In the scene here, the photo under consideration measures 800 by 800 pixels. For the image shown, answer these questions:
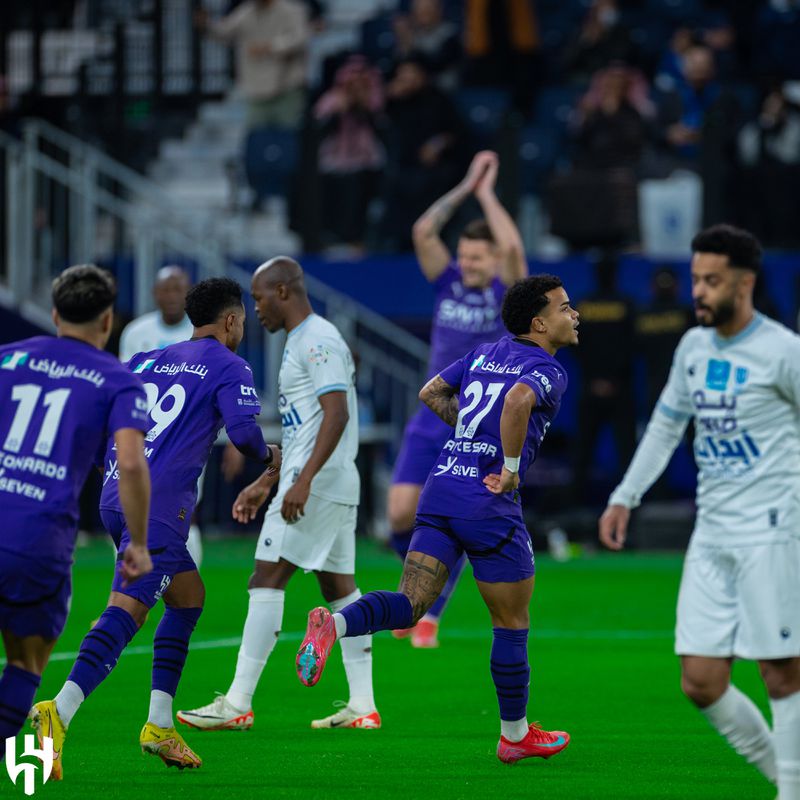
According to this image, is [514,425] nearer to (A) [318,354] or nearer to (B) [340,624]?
(B) [340,624]

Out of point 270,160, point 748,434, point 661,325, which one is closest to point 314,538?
point 748,434

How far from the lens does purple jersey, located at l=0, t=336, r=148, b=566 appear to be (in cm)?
643

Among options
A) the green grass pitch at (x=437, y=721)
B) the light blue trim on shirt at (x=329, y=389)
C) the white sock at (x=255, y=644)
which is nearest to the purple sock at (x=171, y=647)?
the green grass pitch at (x=437, y=721)

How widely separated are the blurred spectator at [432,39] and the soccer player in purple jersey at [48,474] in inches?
635

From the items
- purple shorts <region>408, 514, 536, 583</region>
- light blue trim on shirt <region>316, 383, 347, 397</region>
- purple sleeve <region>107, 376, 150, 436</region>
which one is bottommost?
purple shorts <region>408, 514, 536, 583</region>

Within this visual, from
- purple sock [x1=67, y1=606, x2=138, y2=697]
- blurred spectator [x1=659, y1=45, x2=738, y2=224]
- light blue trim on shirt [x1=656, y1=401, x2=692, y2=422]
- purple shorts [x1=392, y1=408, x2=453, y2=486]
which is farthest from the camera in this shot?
blurred spectator [x1=659, y1=45, x2=738, y2=224]

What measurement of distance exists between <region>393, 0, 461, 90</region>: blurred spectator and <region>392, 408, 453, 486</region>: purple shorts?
10.9 meters

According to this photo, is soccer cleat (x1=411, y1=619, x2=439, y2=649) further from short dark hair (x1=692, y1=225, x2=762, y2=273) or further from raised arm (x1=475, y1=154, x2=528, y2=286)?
short dark hair (x1=692, y1=225, x2=762, y2=273)

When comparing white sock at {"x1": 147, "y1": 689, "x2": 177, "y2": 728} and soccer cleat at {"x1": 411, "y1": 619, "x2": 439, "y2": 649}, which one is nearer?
white sock at {"x1": 147, "y1": 689, "x2": 177, "y2": 728}

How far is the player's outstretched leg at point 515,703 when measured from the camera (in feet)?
25.7

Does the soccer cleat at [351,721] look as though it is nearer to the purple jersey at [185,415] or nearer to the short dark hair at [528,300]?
the purple jersey at [185,415]

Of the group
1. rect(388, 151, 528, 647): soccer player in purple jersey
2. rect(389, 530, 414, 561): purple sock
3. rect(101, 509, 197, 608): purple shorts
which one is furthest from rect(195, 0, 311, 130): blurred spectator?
rect(101, 509, 197, 608): purple shorts

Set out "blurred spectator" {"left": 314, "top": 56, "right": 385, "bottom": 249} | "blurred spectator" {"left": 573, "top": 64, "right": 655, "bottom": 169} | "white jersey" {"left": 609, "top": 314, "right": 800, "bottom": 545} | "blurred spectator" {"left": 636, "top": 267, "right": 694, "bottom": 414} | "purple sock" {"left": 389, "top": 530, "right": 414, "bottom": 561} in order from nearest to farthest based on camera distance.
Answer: "white jersey" {"left": 609, "top": 314, "right": 800, "bottom": 545}, "purple sock" {"left": 389, "top": 530, "right": 414, "bottom": 561}, "blurred spectator" {"left": 636, "top": 267, "right": 694, "bottom": 414}, "blurred spectator" {"left": 573, "top": 64, "right": 655, "bottom": 169}, "blurred spectator" {"left": 314, "top": 56, "right": 385, "bottom": 249}

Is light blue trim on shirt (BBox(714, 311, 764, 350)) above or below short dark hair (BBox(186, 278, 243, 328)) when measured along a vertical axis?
above
